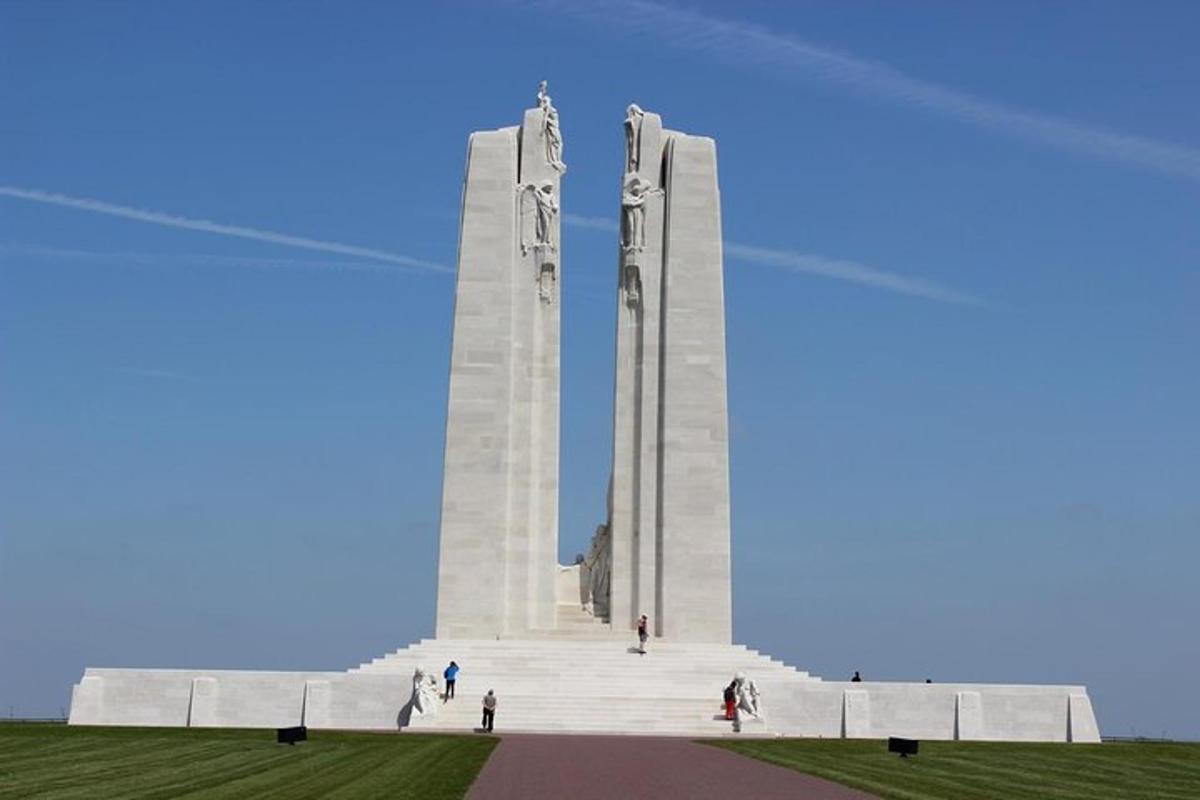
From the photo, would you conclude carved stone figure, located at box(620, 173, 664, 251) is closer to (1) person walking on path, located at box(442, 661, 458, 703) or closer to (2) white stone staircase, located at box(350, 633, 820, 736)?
(2) white stone staircase, located at box(350, 633, 820, 736)

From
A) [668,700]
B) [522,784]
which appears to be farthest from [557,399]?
[522,784]

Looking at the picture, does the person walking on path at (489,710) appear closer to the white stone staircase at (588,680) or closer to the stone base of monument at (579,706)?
the white stone staircase at (588,680)

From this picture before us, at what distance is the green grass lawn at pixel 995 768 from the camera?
19.4 m

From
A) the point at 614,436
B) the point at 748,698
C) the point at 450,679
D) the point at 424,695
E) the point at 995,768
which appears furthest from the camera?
the point at 614,436

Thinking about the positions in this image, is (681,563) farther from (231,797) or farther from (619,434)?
(231,797)

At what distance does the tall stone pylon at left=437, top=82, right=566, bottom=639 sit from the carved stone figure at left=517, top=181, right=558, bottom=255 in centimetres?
3

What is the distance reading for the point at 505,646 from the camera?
1471 inches

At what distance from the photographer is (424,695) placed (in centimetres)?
3250

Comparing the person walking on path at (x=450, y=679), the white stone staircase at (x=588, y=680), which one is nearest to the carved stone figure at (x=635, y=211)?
the white stone staircase at (x=588, y=680)

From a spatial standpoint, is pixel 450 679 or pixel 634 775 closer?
pixel 634 775

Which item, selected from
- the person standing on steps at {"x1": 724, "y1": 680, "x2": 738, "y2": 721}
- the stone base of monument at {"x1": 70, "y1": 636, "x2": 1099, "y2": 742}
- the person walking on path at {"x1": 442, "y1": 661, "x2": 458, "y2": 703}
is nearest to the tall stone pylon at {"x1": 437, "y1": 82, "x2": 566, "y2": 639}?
the stone base of monument at {"x1": 70, "y1": 636, "x2": 1099, "y2": 742}

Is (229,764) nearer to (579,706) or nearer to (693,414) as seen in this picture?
(579,706)

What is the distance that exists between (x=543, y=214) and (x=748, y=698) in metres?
15.4

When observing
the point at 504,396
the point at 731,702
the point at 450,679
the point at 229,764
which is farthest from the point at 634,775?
the point at 504,396
